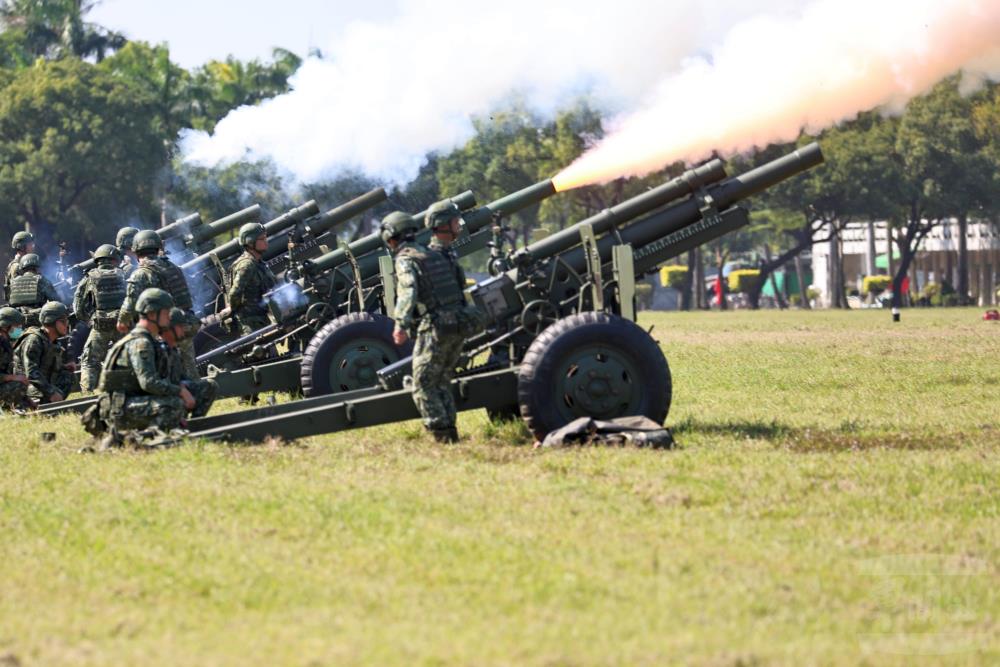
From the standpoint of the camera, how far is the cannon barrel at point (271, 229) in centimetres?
1927

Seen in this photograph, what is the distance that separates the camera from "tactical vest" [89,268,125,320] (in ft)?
54.6

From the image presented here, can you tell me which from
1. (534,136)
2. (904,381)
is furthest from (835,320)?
(904,381)

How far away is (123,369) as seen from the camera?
11734mm

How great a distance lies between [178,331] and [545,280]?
2780 millimetres

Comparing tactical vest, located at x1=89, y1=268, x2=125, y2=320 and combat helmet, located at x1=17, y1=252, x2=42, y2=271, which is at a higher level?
combat helmet, located at x1=17, y1=252, x2=42, y2=271

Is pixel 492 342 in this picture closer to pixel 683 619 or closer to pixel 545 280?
pixel 545 280

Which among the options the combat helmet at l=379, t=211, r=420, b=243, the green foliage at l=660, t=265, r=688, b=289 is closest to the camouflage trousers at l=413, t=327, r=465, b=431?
the combat helmet at l=379, t=211, r=420, b=243

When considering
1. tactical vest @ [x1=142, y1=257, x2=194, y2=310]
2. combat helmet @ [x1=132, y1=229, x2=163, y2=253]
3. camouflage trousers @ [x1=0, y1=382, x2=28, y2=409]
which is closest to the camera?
tactical vest @ [x1=142, y1=257, x2=194, y2=310]

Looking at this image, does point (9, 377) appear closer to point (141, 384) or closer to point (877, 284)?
point (141, 384)

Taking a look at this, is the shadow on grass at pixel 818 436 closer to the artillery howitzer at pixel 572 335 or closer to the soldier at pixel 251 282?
the artillery howitzer at pixel 572 335

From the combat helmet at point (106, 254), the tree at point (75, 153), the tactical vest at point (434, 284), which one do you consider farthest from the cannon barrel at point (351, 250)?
the tree at point (75, 153)

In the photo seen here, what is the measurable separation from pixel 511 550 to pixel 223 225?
45.6 feet

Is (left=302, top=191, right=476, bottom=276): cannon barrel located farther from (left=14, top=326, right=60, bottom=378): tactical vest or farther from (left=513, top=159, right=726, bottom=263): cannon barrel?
(left=513, top=159, right=726, bottom=263): cannon barrel

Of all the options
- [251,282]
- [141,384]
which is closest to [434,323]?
[141,384]
